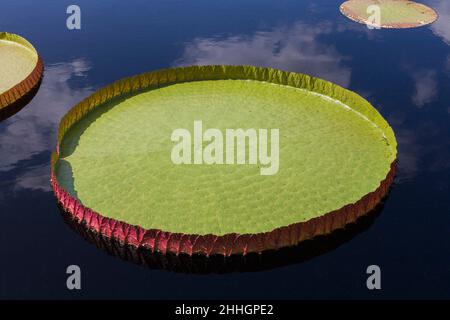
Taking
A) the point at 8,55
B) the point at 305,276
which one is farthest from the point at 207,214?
the point at 8,55

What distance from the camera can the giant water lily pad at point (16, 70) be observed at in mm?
26297

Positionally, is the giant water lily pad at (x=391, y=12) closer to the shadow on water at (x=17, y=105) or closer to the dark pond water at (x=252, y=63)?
the dark pond water at (x=252, y=63)

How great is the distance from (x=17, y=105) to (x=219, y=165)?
38.8 feet

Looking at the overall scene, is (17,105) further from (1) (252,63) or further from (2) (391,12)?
(2) (391,12)

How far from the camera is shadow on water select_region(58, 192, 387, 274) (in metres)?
17.2

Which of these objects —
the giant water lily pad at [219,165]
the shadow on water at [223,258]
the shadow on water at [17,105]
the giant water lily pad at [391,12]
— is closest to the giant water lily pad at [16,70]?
the shadow on water at [17,105]

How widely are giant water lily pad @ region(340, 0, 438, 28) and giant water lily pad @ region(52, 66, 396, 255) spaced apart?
39.0ft

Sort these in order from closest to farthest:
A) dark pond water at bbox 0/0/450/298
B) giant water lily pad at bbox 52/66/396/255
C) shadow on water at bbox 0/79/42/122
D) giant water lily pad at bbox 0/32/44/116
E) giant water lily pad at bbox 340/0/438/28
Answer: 1. dark pond water at bbox 0/0/450/298
2. giant water lily pad at bbox 52/66/396/255
3. shadow on water at bbox 0/79/42/122
4. giant water lily pad at bbox 0/32/44/116
5. giant water lily pad at bbox 340/0/438/28

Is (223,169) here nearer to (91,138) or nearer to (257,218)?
(257,218)

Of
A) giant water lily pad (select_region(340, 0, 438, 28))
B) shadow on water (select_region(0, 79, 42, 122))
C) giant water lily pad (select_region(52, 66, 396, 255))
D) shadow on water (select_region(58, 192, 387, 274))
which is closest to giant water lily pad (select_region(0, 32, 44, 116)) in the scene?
shadow on water (select_region(0, 79, 42, 122))

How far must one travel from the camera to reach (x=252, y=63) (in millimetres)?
30047

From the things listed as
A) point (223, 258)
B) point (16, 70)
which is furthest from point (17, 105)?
point (223, 258)

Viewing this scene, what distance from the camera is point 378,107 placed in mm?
25594

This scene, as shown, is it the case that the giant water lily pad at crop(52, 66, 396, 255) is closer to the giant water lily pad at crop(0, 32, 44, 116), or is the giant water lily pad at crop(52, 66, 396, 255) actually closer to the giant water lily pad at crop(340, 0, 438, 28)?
the giant water lily pad at crop(0, 32, 44, 116)
